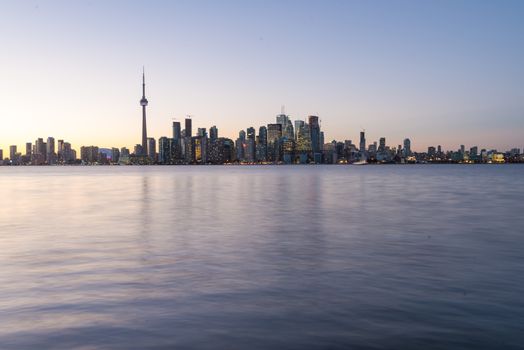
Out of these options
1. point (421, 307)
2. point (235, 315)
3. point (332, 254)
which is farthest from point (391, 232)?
point (235, 315)

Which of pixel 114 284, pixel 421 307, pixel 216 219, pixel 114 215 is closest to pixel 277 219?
pixel 216 219

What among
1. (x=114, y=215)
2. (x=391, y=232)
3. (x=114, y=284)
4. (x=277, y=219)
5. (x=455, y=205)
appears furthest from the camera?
(x=455, y=205)

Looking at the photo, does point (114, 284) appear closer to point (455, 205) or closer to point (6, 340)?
point (6, 340)

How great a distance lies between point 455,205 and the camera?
188ft

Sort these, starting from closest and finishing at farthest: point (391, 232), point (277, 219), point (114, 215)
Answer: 1. point (391, 232)
2. point (277, 219)
3. point (114, 215)

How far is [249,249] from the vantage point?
86.5 ft

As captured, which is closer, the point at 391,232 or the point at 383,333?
the point at 383,333

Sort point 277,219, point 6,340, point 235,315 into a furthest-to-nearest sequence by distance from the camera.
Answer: point 277,219, point 235,315, point 6,340

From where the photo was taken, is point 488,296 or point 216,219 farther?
point 216,219

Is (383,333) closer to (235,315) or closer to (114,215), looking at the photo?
(235,315)

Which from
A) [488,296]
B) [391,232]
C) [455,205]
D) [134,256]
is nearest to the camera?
[488,296]

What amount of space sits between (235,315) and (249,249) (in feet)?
39.9

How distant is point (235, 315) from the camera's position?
560 inches

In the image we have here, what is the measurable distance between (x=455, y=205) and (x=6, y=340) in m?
52.8
